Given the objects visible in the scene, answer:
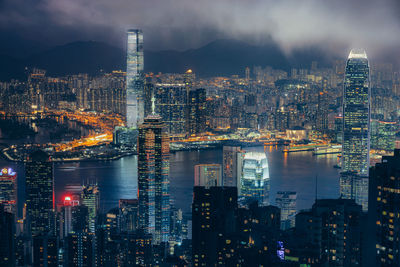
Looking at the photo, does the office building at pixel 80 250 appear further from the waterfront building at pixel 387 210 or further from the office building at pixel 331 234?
the waterfront building at pixel 387 210

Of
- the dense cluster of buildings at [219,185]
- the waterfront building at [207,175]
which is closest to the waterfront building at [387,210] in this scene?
the dense cluster of buildings at [219,185]

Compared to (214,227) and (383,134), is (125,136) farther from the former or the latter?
(214,227)

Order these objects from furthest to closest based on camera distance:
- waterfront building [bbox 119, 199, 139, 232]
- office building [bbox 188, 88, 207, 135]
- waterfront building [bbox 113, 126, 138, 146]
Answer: office building [bbox 188, 88, 207, 135] → waterfront building [bbox 113, 126, 138, 146] → waterfront building [bbox 119, 199, 139, 232]

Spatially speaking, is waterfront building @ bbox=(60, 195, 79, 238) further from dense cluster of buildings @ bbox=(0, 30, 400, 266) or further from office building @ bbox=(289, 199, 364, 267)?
office building @ bbox=(289, 199, 364, 267)

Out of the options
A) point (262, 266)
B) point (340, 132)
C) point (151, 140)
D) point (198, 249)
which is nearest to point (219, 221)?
point (198, 249)

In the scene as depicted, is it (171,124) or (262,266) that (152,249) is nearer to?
(262,266)

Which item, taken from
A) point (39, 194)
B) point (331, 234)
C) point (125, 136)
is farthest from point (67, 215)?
point (125, 136)

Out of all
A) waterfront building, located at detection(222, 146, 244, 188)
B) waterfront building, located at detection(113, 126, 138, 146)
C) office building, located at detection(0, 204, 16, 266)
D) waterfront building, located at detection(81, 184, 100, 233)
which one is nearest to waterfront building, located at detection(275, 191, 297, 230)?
waterfront building, located at detection(222, 146, 244, 188)
